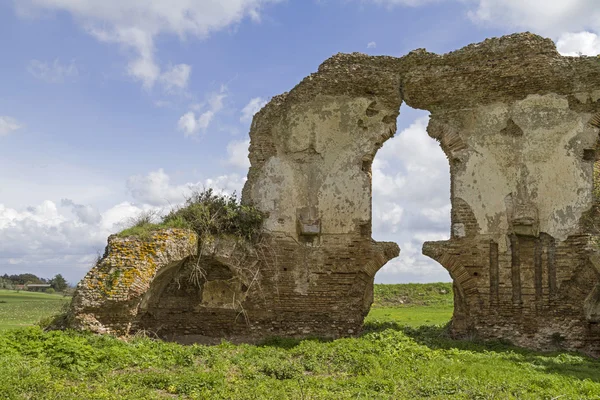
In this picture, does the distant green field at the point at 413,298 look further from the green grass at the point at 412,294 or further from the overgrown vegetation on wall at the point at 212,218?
the overgrown vegetation on wall at the point at 212,218

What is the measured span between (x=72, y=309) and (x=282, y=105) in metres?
6.90

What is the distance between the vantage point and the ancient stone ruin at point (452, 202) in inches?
524

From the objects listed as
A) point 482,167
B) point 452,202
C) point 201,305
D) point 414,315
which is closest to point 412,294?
point 414,315

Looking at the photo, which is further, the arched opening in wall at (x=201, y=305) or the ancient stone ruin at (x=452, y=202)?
the arched opening in wall at (x=201, y=305)

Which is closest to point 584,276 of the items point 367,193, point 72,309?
point 367,193

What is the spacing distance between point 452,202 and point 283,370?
6.88m

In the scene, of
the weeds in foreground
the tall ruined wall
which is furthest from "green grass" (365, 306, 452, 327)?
the weeds in foreground

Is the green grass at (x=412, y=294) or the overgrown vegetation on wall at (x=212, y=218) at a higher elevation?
the overgrown vegetation on wall at (x=212, y=218)

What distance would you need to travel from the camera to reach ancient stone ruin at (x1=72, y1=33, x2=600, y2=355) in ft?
43.7

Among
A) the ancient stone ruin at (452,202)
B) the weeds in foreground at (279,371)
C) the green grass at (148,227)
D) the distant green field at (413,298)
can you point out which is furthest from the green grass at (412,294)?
the green grass at (148,227)

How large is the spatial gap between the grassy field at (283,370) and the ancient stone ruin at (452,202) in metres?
1.77

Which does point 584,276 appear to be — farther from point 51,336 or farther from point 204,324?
point 51,336

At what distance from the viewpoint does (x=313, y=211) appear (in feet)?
47.0

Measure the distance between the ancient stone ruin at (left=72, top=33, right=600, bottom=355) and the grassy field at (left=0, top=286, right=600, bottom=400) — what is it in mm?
1771
